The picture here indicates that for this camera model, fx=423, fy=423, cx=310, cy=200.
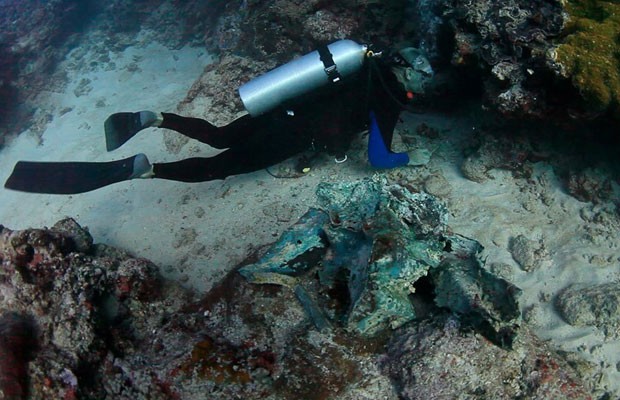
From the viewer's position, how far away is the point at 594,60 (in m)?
4.18

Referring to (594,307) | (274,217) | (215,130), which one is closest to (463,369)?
(594,307)

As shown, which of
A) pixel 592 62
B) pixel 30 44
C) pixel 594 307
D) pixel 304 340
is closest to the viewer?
pixel 304 340

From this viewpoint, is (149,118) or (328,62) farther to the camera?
(149,118)

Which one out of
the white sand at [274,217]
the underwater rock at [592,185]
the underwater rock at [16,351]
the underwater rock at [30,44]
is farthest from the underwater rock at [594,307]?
the underwater rock at [30,44]

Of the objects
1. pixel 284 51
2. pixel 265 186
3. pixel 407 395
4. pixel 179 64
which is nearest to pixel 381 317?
pixel 407 395

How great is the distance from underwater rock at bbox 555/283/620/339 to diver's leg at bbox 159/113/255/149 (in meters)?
4.35

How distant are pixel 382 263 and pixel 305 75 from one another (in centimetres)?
340

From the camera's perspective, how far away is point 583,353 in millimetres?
4156

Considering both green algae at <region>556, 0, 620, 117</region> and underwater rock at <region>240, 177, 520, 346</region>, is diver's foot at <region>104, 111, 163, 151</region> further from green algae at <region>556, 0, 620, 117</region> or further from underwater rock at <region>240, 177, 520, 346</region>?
green algae at <region>556, 0, 620, 117</region>

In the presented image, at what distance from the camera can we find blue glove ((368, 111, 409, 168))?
556 centimetres

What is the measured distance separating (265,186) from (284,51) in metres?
3.40

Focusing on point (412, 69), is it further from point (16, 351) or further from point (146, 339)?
point (16, 351)

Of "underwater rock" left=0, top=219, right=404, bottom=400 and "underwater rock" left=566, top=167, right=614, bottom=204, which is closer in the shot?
"underwater rock" left=0, top=219, right=404, bottom=400

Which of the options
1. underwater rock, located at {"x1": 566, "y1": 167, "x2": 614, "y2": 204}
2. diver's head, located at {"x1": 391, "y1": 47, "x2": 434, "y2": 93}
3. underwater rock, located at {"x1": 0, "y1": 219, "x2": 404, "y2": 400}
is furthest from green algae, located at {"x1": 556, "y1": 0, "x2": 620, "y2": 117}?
underwater rock, located at {"x1": 0, "y1": 219, "x2": 404, "y2": 400}
